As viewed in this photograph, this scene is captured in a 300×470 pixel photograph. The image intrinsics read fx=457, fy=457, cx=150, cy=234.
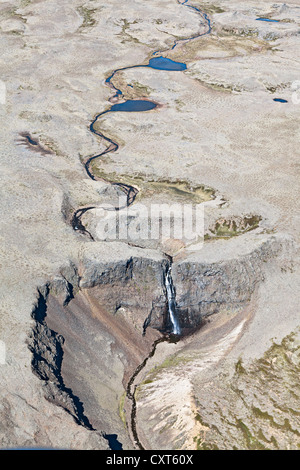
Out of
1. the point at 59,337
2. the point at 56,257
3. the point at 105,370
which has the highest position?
the point at 56,257

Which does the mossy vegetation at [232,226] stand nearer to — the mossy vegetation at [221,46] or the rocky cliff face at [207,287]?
the rocky cliff face at [207,287]

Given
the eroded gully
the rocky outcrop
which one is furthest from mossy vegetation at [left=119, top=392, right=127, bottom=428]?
the rocky outcrop

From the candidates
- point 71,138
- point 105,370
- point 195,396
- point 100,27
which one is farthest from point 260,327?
point 100,27

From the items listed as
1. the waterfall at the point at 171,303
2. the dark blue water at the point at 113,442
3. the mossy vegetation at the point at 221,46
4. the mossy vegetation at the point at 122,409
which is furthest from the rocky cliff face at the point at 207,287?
the mossy vegetation at the point at 221,46

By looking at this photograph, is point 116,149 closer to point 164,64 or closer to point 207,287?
point 207,287

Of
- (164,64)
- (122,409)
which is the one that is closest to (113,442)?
(122,409)

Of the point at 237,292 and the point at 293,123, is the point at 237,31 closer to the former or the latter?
the point at 293,123

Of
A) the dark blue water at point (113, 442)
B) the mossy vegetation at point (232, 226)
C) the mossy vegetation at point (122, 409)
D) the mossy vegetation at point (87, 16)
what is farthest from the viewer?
the mossy vegetation at point (87, 16)
